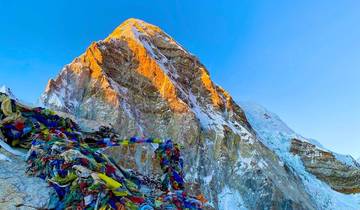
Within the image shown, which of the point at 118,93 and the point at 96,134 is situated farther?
the point at 118,93

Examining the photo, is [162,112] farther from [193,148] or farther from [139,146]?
[139,146]

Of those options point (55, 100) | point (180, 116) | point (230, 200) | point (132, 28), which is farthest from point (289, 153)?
point (55, 100)

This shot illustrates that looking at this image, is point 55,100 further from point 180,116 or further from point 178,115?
point 180,116

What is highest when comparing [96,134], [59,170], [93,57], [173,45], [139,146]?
[173,45]

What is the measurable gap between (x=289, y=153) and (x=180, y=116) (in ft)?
63.8

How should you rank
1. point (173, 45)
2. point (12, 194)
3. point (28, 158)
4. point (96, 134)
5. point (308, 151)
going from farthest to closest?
point (308, 151) → point (173, 45) → point (96, 134) → point (28, 158) → point (12, 194)

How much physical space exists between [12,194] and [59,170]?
0.68m

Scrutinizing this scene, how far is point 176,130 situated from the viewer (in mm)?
43000

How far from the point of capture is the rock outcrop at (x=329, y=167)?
56188 millimetres

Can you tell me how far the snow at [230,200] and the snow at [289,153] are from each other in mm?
10933

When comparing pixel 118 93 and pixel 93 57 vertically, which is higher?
pixel 93 57

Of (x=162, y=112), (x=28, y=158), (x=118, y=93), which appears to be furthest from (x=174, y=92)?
(x=28, y=158)

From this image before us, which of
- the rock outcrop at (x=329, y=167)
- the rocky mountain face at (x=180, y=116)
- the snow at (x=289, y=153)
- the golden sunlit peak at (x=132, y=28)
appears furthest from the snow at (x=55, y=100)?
the rock outcrop at (x=329, y=167)

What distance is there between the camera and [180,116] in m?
43.8
